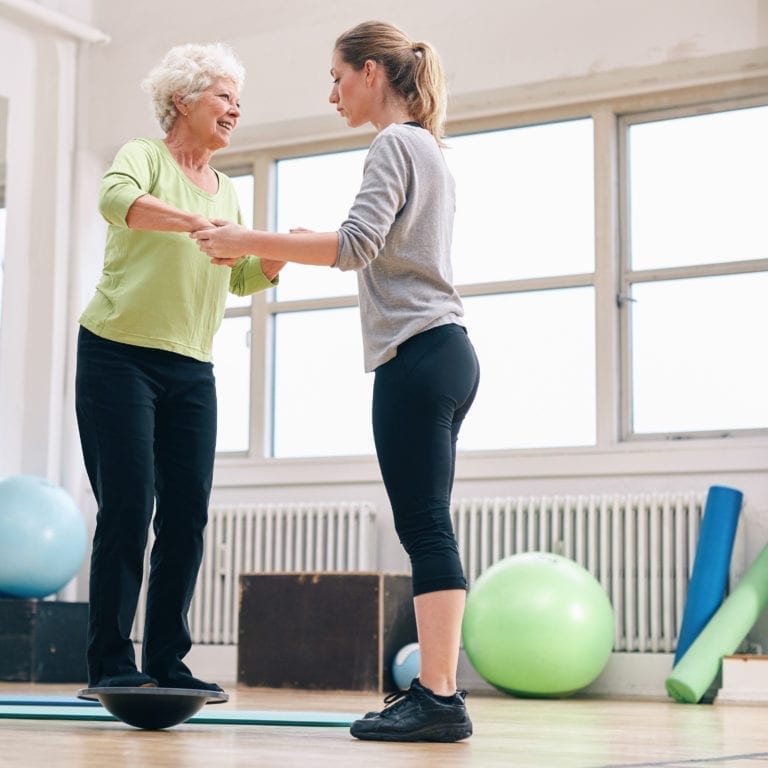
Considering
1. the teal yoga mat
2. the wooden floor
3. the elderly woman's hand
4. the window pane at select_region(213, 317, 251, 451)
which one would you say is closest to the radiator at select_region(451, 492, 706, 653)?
the window pane at select_region(213, 317, 251, 451)

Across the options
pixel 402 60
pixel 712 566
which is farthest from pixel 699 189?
pixel 402 60

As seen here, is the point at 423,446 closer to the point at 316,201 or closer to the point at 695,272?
the point at 695,272

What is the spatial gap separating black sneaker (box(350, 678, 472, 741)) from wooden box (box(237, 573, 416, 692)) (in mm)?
2463

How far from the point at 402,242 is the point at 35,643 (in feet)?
11.4

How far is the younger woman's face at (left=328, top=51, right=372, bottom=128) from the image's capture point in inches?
92.1

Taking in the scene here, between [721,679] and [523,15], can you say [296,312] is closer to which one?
[523,15]

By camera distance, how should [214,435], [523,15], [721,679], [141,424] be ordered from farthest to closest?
1. [523,15]
2. [721,679]
3. [214,435]
4. [141,424]

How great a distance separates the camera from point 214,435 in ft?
8.91

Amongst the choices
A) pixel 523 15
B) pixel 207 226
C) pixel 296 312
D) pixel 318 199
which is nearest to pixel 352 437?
pixel 296 312

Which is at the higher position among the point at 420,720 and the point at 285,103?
the point at 285,103

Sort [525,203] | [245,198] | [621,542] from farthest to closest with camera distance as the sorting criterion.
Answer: [245,198] → [525,203] → [621,542]

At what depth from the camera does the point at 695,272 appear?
5.11m

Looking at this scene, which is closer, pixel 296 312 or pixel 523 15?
pixel 523 15

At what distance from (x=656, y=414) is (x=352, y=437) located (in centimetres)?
135
